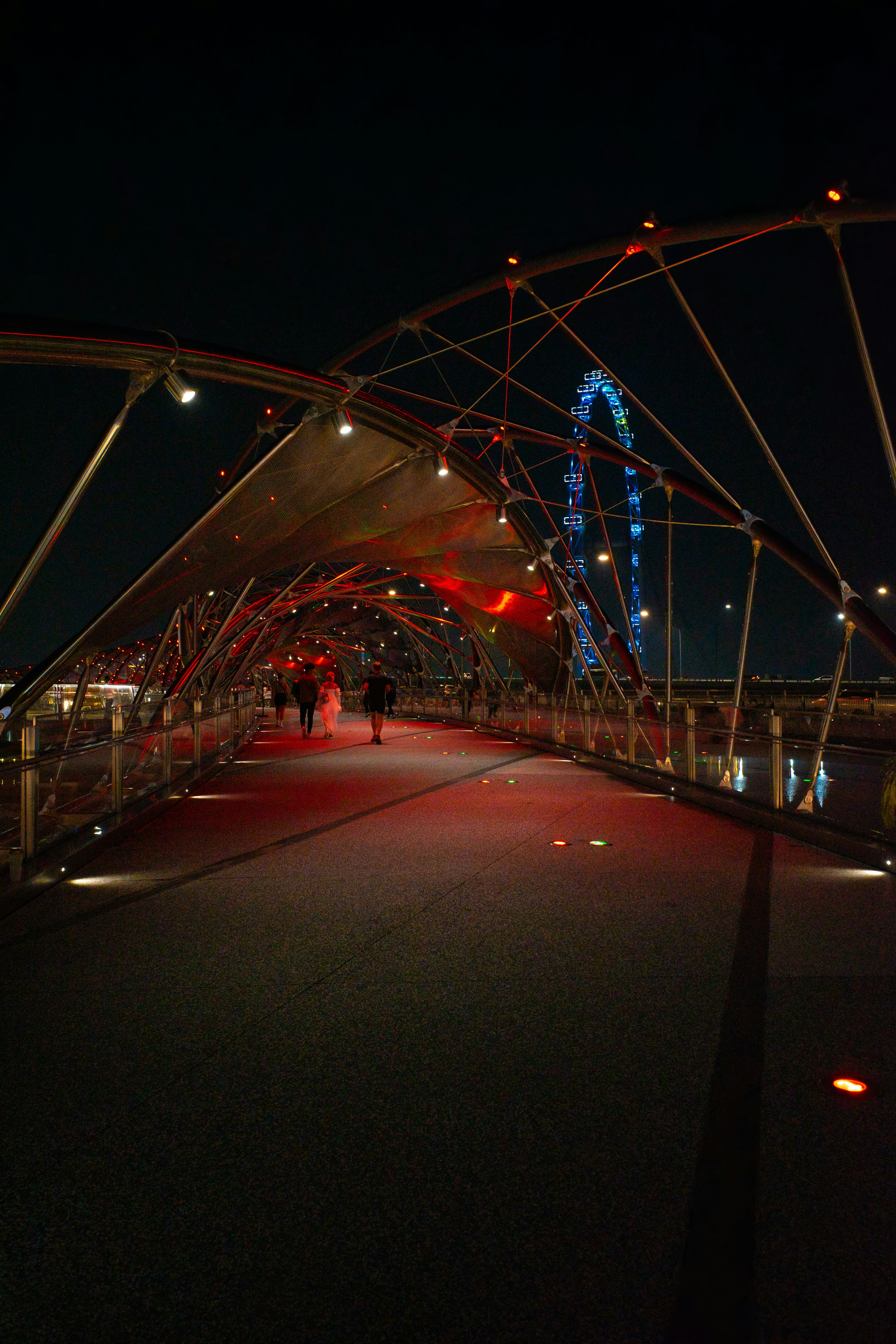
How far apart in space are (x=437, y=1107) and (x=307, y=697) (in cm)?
2609

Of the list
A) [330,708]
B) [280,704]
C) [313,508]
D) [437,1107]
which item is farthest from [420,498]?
[437,1107]

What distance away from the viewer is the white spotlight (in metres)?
13.0

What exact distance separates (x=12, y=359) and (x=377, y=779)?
8.04 m

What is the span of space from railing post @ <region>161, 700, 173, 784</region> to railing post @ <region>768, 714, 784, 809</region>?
7304 mm

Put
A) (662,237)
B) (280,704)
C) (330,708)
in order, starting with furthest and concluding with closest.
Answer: (280,704), (330,708), (662,237)

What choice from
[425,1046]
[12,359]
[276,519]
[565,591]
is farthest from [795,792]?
[565,591]

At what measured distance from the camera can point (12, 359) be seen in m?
10.4

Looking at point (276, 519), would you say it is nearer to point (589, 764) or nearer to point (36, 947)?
point (589, 764)

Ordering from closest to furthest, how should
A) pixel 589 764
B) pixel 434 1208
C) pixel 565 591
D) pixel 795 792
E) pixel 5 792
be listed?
pixel 434 1208 < pixel 5 792 < pixel 795 792 < pixel 589 764 < pixel 565 591

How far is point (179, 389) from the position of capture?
42.8ft

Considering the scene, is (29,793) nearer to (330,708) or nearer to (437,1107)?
(437,1107)

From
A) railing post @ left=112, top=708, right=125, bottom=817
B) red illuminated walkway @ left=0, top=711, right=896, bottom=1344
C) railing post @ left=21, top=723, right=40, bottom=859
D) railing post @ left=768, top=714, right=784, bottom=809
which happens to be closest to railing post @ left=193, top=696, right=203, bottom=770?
railing post @ left=112, top=708, right=125, bottom=817

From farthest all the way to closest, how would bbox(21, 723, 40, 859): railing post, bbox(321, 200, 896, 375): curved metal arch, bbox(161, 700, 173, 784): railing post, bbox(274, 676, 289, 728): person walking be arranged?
bbox(274, 676, 289, 728): person walking < bbox(161, 700, 173, 784): railing post < bbox(321, 200, 896, 375): curved metal arch < bbox(21, 723, 40, 859): railing post

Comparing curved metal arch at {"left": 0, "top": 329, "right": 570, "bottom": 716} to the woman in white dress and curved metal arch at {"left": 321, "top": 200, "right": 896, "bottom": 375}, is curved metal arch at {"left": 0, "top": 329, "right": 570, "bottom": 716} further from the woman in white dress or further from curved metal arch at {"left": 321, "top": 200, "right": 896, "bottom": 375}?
the woman in white dress
